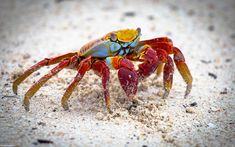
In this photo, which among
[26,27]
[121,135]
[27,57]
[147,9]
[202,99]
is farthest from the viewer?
[147,9]

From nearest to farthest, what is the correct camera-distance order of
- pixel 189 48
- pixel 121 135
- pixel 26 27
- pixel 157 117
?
pixel 121 135, pixel 157 117, pixel 189 48, pixel 26 27

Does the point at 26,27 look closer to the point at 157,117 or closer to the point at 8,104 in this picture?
the point at 8,104

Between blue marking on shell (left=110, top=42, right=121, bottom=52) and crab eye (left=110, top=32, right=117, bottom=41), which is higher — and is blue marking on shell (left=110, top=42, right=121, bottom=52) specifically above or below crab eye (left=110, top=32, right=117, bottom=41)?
below

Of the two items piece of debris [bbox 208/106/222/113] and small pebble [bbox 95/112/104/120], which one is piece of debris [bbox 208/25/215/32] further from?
small pebble [bbox 95/112/104/120]

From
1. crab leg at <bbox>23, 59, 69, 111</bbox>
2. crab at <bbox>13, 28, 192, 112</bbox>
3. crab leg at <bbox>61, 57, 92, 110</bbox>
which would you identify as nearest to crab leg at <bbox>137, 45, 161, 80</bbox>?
crab at <bbox>13, 28, 192, 112</bbox>

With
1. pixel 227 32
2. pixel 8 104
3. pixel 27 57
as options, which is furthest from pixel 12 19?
pixel 227 32

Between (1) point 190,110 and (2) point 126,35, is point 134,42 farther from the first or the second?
(1) point 190,110

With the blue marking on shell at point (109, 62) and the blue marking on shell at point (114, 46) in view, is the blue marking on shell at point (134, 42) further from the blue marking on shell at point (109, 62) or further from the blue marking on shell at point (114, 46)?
the blue marking on shell at point (109, 62)
